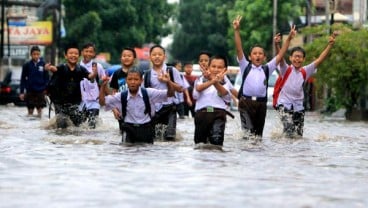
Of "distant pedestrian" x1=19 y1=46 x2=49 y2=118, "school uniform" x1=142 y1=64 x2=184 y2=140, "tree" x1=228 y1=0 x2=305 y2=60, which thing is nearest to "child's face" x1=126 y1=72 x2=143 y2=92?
"school uniform" x1=142 y1=64 x2=184 y2=140

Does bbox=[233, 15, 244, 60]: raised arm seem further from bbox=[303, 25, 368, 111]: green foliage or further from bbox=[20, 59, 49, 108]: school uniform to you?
bbox=[303, 25, 368, 111]: green foliage

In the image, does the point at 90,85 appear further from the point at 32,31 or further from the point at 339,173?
the point at 32,31

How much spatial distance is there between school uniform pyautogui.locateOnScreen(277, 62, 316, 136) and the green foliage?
12324 millimetres

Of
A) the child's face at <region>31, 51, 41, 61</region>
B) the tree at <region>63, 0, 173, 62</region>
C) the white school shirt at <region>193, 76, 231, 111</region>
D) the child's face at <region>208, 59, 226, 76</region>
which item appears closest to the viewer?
the child's face at <region>208, 59, 226, 76</region>

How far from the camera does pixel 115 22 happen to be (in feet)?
230

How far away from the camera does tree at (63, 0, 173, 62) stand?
2628 inches

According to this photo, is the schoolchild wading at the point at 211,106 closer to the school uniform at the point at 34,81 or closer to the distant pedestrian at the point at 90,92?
the distant pedestrian at the point at 90,92

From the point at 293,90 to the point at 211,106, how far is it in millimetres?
3013

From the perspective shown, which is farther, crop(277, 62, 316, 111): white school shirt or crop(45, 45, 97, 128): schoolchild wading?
crop(45, 45, 97, 128): schoolchild wading

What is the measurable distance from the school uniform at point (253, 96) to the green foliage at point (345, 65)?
44.5ft

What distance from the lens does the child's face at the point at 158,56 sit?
50.0 feet

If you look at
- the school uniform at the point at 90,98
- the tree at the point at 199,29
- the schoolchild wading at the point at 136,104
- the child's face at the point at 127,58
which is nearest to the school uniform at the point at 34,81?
the school uniform at the point at 90,98

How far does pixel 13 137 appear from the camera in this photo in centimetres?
1609

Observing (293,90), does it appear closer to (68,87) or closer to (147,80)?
(147,80)
